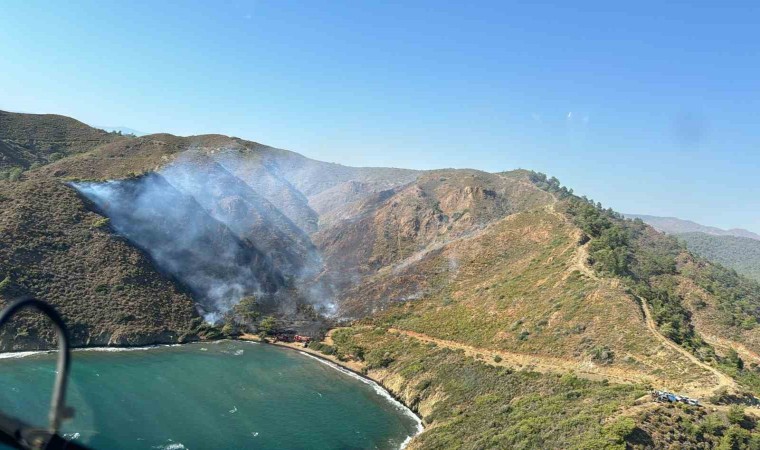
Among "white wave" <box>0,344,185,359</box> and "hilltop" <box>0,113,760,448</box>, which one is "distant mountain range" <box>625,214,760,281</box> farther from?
"white wave" <box>0,344,185,359</box>

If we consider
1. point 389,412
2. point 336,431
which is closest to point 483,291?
point 389,412

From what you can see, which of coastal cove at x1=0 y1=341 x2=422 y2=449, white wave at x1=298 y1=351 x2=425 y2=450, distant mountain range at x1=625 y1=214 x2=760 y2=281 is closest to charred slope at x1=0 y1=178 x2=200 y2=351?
coastal cove at x1=0 y1=341 x2=422 y2=449

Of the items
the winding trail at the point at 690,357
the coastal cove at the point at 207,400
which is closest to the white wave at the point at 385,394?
the coastal cove at the point at 207,400

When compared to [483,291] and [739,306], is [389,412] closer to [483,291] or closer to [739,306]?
[483,291]

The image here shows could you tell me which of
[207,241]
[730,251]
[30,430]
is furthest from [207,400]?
[730,251]

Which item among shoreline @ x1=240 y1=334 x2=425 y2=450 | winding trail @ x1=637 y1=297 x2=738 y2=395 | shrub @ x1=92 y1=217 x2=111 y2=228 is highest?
shrub @ x1=92 y1=217 x2=111 y2=228

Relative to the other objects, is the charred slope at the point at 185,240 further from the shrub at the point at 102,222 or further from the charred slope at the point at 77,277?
the charred slope at the point at 77,277
